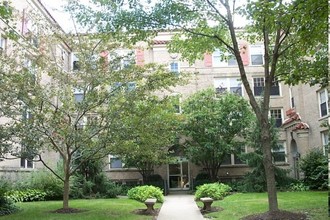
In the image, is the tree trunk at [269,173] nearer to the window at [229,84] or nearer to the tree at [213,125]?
the tree at [213,125]

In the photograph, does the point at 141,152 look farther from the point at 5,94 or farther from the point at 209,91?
the point at 209,91

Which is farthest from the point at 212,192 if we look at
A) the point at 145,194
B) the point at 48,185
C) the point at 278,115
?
the point at 278,115

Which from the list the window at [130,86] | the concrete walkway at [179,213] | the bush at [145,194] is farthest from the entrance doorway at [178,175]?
the window at [130,86]

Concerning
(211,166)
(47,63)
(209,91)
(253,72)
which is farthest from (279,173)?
(47,63)

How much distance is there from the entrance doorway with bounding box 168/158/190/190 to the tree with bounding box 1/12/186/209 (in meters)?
14.5

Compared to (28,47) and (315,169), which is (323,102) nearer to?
(315,169)

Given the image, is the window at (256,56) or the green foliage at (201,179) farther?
the window at (256,56)

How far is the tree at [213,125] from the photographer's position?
82.1 feet

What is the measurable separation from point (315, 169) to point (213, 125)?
6940 millimetres

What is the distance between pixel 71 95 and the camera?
50.6 feet

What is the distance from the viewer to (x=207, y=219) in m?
13.1

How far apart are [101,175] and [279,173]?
11.1 metres

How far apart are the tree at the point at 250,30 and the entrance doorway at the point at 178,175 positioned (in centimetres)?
1627

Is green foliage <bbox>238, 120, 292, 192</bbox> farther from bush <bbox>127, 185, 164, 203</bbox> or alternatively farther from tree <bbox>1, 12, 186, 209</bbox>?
tree <bbox>1, 12, 186, 209</bbox>
